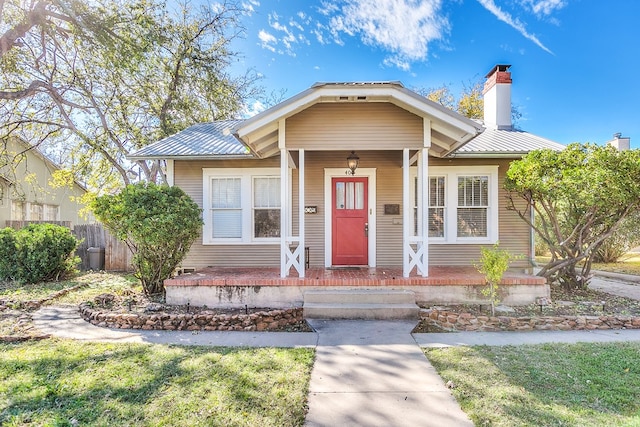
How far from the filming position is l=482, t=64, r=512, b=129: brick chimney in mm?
8836

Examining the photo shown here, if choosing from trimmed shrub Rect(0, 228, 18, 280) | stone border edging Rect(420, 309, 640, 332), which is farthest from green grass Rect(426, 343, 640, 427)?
trimmed shrub Rect(0, 228, 18, 280)

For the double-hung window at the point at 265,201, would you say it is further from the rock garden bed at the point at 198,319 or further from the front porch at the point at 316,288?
the rock garden bed at the point at 198,319

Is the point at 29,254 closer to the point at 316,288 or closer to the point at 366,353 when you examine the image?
the point at 316,288

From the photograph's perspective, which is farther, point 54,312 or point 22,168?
point 22,168

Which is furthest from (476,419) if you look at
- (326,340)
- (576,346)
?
(576,346)

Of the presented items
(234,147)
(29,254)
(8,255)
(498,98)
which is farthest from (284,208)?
(8,255)

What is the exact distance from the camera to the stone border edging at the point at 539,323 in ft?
16.1

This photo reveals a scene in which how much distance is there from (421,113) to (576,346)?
13.4 feet

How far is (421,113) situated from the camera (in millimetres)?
5762

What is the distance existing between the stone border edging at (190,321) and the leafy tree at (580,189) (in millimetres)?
5282

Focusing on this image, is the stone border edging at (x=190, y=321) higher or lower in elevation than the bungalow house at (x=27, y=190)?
lower

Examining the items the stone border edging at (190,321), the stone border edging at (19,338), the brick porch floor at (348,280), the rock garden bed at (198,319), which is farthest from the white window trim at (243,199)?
the stone border edging at (19,338)

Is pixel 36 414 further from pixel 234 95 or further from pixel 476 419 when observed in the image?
pixel 234 95

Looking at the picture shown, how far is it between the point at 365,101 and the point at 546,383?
4768 millimetres
